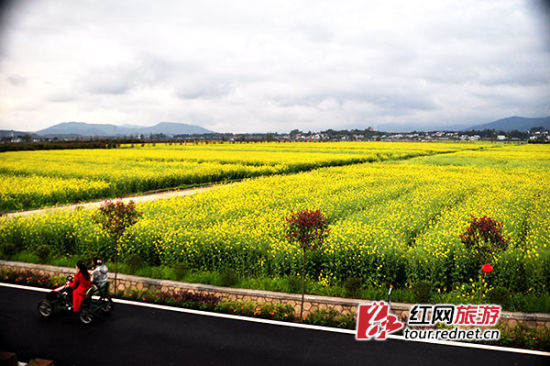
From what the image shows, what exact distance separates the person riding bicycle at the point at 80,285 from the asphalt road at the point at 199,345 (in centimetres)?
53

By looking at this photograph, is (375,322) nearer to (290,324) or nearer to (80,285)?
(290,324)

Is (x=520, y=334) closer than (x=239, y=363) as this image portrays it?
No

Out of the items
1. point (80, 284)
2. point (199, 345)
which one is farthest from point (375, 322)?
point (80, 284)

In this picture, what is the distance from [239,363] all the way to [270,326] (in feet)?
5.32

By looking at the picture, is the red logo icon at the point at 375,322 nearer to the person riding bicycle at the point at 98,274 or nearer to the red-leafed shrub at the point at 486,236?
the red-leafed shrub at the point at 486,236

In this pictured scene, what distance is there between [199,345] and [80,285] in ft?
10.8

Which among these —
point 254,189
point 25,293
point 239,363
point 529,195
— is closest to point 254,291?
point 239,363

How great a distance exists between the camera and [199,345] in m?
7.71

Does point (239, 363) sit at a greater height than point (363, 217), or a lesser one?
lesser

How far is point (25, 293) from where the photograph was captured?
10.4 metres

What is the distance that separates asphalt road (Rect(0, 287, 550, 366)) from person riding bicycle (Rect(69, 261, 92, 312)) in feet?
1.74

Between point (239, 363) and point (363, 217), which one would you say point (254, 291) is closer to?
point (239, 363)

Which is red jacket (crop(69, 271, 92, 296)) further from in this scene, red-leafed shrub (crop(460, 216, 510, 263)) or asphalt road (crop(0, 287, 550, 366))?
red-leafed shrub (crop(460, 216, 510, 263))

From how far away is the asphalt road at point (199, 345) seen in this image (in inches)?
283
